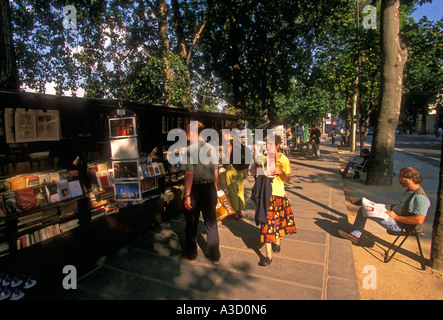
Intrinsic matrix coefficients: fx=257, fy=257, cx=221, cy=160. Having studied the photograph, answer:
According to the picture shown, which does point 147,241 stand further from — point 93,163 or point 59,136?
point 59,136

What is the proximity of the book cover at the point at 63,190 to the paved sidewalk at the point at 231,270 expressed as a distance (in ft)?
3.65

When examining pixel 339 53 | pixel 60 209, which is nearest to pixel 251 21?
pixel 339 53

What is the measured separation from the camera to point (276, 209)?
3873 millimetres

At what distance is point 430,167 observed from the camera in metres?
12.5

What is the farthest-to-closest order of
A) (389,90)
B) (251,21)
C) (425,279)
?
(251,21) < (389,90) < (425,279)

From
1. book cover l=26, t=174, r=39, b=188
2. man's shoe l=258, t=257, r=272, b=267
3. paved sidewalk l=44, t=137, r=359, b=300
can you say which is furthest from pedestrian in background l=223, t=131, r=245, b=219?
book cover l=26, t=174, r=39, b=188

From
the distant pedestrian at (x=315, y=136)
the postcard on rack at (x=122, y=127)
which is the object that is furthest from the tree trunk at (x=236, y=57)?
the postcard on rack at (x=122, y=127)

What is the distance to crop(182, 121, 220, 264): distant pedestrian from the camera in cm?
365

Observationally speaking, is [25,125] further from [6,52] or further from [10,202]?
[6,52]

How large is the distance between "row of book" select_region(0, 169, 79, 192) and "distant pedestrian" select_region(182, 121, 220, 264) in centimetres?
178

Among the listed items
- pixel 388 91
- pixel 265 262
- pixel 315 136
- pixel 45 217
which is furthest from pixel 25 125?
pixel 315 136

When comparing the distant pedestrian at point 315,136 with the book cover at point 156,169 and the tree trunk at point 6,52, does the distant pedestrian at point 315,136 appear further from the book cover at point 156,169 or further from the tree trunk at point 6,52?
the tree trunk at point 6,52

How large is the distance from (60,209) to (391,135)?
9137 mm

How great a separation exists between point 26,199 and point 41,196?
Result: 0.19m
